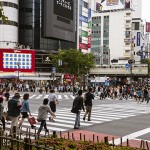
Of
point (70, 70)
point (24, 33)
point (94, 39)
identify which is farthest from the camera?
point (94, 39)

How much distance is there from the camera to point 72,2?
79.1 meters

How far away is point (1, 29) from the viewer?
237ft

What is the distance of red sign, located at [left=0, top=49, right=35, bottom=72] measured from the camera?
61406 mm

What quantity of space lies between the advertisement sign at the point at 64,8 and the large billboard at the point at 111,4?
186ft

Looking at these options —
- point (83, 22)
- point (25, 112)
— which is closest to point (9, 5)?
point (83, 22)

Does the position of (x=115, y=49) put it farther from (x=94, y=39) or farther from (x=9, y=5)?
(x=9, y=5)

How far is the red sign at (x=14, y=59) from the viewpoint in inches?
2418

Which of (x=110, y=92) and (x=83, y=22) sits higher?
(x=83, y=22)

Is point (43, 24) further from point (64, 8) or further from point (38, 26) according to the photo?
point (64, 8)

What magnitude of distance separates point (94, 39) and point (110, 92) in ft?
317

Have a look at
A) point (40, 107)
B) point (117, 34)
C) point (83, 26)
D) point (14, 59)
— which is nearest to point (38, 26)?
point (14, 59)

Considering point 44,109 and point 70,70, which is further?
point 70,70

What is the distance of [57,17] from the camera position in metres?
75.0

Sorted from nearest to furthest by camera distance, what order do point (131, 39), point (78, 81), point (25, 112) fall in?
1. point (25, 112)
2. point (78, 81)
3. point (131, 39)
